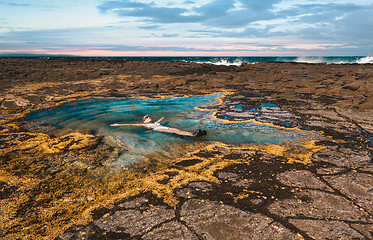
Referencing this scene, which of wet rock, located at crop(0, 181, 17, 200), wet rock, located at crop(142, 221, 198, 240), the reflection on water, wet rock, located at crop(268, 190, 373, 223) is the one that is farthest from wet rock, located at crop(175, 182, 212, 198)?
wet rock, located at crop(0, 181, 17, 200)

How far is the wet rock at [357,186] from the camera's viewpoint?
3.56 m

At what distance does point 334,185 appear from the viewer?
4020mm

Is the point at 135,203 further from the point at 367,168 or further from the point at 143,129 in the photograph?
the point at 367,168

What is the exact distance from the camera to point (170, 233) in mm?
2961

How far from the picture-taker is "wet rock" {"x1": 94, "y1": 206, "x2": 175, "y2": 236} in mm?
3037

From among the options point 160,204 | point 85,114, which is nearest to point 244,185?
point 160,204

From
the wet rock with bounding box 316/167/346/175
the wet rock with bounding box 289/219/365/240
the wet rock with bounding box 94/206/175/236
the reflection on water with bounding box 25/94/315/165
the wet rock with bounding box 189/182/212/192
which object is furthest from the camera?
the reflection on water with bounding box 25/94/315/165

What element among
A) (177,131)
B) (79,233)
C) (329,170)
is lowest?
(79,233)

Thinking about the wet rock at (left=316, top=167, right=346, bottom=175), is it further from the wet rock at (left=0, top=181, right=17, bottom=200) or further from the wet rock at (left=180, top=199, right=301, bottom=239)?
the wet rock at (left=0, top=181, right=17, bottom=200)

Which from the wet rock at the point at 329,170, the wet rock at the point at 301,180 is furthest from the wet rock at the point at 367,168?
the wet rock at the point at 301,180

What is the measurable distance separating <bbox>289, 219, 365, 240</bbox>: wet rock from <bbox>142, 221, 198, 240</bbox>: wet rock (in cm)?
150


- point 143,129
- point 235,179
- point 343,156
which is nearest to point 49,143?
point 143,129

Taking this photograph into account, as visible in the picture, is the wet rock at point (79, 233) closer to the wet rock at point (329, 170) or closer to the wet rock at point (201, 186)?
the wet rock at point (201, 186)

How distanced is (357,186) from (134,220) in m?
3.96
